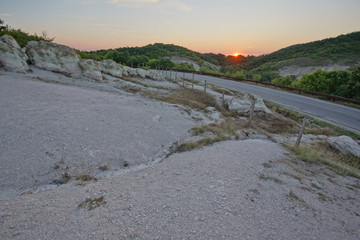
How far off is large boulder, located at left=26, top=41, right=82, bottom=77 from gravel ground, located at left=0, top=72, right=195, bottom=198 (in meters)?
4.55

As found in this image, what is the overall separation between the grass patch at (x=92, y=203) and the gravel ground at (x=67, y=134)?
1.46 m

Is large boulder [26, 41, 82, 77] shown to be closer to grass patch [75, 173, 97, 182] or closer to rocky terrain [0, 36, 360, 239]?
rocky terrain [0, 36, 360, 239]

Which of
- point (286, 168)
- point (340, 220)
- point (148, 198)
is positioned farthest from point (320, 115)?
point (148, 198)

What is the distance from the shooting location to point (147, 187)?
437 cm

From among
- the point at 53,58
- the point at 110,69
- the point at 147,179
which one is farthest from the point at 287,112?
the point at 53,58

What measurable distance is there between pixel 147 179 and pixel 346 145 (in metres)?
9.94

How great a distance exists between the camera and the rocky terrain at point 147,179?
3.27m

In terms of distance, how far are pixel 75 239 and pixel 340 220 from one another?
17.3 feet

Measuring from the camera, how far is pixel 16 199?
3.73 metres

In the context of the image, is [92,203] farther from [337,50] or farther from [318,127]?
[337,50]

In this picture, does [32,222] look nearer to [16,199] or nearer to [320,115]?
[16,199]

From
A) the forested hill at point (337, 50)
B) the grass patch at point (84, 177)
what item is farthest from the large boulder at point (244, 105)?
the forested hill at point (337, 50)

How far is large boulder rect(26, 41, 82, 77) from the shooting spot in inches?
580

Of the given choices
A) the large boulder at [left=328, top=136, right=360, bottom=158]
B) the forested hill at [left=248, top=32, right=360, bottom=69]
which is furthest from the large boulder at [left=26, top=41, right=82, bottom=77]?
the forested hill at [left=248, top=32, right=360, bottom=69]
